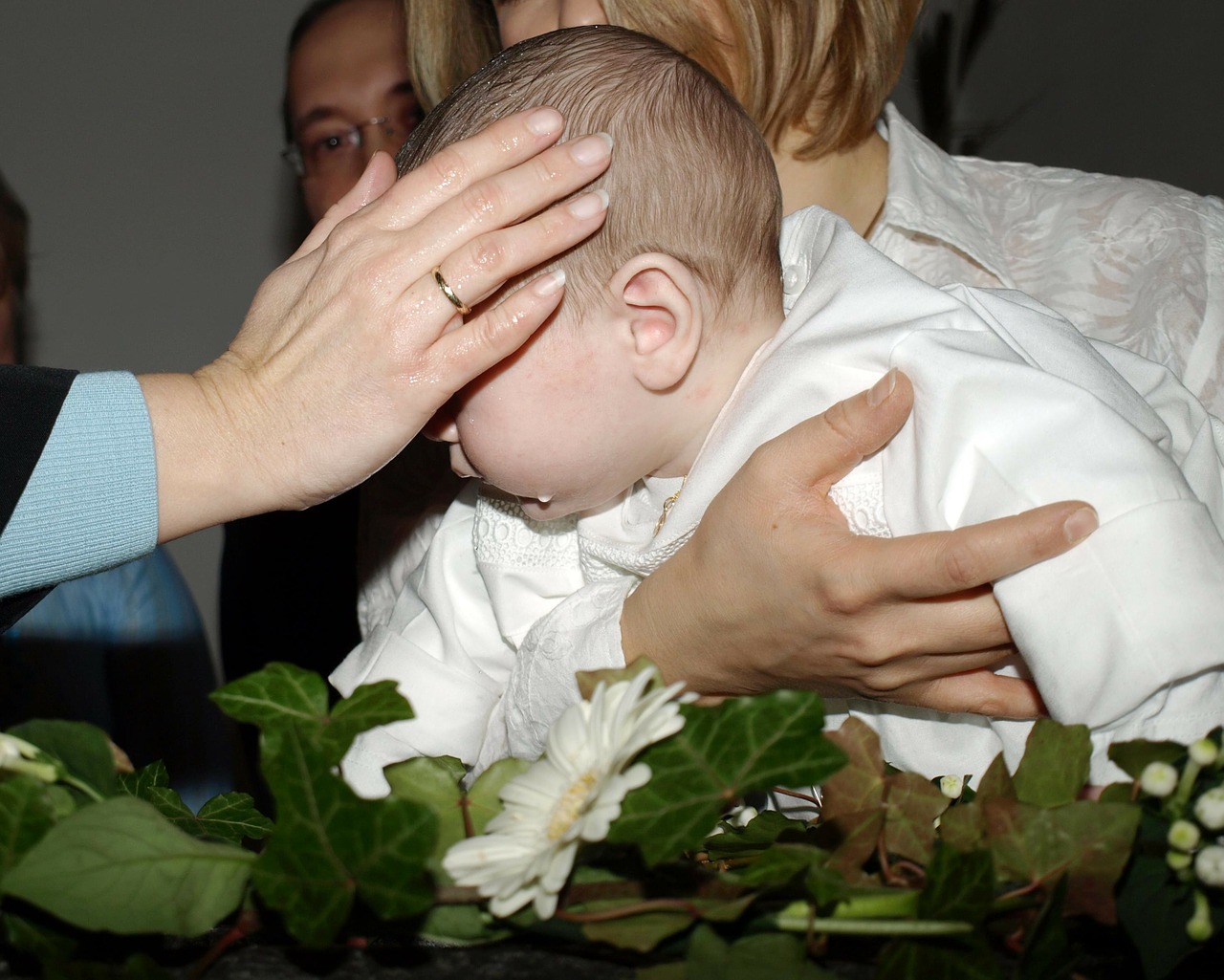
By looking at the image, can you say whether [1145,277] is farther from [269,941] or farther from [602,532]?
[269,941]

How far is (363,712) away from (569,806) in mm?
106

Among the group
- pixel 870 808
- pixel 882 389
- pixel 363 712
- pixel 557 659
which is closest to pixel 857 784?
pixel 870 808

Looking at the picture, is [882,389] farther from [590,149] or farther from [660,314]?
[590,149]

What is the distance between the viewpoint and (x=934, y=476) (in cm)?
93

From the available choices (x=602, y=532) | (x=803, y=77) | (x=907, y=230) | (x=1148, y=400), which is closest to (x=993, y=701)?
(x=1148, y=400)

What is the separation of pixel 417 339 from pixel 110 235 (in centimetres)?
308

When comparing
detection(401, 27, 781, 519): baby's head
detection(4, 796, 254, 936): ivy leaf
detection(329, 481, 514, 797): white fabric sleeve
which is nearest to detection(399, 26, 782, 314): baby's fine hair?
detection(401, 27, 781, 519): baby's head

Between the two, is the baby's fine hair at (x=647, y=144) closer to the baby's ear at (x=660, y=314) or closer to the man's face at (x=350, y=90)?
the baby's ear at (x=660, y=314)

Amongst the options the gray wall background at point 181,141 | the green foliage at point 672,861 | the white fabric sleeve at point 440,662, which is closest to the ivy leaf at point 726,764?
the green foliage at point 672,861

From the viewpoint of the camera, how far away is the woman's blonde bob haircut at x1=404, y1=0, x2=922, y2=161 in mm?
1393

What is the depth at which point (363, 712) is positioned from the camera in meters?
0.49

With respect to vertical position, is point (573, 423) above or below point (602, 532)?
above

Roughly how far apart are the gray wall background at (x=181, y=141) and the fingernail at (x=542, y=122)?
2.81 m

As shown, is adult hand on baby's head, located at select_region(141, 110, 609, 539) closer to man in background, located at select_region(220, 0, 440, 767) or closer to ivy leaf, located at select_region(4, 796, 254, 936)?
ivy leaf, located at select_region(4, 796, 254, 936)
